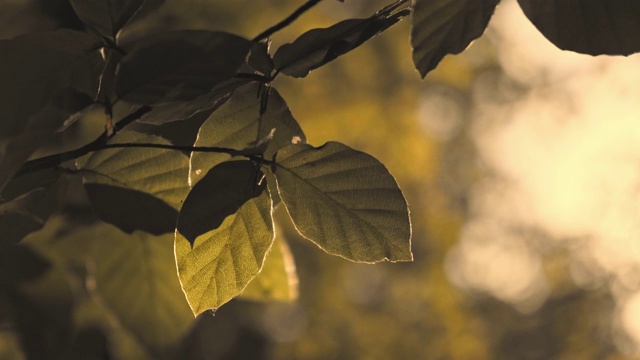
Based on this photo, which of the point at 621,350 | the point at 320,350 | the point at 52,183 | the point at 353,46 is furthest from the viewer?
the point at 621,350

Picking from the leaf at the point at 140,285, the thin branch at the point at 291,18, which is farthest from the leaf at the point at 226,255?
the leaf at the point at 140,285

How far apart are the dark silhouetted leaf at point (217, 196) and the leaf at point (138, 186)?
13 centimetres

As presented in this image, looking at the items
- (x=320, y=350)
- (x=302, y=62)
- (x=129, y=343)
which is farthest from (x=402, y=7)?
(x=320, y=350)

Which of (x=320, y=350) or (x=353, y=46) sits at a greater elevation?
(x=353, y=46)

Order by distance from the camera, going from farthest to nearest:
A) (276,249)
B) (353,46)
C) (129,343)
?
(129,343) → (276,249) → (353,46)

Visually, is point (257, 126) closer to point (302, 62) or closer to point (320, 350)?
point (302, 62)

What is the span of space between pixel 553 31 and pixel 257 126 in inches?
8.5

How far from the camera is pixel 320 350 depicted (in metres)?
6.09

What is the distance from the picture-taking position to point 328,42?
48cm

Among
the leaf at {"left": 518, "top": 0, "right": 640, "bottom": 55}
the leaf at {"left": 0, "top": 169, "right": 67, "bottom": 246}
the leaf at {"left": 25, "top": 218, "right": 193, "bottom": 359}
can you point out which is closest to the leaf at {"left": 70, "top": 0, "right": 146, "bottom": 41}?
the leaf at {"left": 0, "top": 169, "right": 67, "bottom": 246}

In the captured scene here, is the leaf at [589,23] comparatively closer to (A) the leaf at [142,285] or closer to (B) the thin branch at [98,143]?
(B) the thin branch at [98,143]

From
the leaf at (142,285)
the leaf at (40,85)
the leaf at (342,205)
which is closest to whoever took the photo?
the leaf at (40,85)

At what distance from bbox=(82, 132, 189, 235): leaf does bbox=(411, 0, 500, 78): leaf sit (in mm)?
266

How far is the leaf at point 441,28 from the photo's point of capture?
0.45 metres
